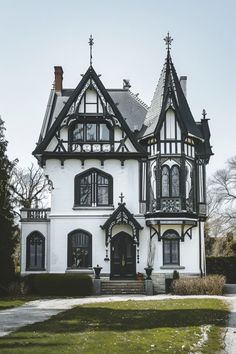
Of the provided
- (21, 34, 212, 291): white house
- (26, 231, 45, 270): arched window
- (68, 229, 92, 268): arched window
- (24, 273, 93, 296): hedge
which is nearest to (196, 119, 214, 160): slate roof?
(21, 34, 212, 291): white house

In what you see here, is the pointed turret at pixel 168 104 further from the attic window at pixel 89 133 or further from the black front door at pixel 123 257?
the black front door at pixel 123 257

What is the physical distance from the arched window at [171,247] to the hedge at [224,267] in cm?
1160

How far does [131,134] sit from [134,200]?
3835 millimetres

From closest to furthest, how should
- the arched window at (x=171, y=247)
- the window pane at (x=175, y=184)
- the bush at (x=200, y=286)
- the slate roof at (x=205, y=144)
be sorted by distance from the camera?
the bush at (x=200, y=286) → the window pane at (x=175, y=184) → the arched window at (x=171, y=247) → the slate roof at (x=205, y=144)

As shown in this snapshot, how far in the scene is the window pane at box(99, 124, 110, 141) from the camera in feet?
109

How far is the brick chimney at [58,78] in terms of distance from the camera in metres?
37.6

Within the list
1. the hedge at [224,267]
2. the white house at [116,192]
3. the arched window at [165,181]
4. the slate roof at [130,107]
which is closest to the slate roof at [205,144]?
the white house at [116,192]

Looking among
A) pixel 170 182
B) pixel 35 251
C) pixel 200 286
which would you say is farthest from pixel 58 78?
pixel 200 286

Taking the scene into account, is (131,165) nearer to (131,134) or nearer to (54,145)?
(131,134)

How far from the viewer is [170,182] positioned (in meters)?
32.1

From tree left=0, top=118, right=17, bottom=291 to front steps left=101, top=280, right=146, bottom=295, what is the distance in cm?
522

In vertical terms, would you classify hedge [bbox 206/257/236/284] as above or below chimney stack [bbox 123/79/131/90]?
below

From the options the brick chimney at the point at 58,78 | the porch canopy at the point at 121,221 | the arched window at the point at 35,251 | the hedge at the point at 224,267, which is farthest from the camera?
the hedge at the point at 224,267

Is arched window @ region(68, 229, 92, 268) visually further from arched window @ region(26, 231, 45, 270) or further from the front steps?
arched window @ region(26, 231, 45, 270)
